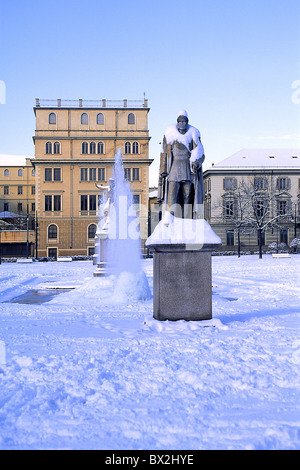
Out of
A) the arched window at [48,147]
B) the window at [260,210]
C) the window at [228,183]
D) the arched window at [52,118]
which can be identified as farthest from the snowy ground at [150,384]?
the window at [228,183]

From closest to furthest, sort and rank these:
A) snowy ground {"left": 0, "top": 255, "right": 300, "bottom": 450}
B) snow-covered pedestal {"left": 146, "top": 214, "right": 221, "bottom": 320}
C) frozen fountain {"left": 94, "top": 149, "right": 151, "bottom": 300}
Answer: snowy ground {"left": 0, "top": 255, "right": 300, "bottom": 450} → snow-covered pedestal {"left": 146, "top": 214, "right": 221, "bottom": 320} → frozen fountain {"left": 94, "top": 149, "right": 151, "bottom": 300}

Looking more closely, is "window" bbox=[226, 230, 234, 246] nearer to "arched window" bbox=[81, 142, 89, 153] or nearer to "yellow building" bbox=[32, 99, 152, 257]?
"yellow building" bbox=[32, 99, 152, 257]

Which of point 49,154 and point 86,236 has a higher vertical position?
point 49,154

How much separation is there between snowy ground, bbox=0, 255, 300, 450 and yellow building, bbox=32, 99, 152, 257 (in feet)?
153

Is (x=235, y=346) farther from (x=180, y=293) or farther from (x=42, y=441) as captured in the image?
(x=42, y=441)

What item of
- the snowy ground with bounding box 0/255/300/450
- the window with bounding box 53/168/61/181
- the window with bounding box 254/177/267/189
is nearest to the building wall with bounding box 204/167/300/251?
the window with bounding box 254/177/267/189

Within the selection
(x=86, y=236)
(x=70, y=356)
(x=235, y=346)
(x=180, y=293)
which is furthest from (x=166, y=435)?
(x=86, y=236)

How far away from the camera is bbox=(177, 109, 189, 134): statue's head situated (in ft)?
23.1

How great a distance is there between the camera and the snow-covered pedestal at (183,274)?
21.6 ft

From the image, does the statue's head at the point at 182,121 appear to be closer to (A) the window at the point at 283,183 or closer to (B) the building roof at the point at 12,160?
(A) the window at the point at 283,183

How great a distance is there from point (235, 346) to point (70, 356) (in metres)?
2.10

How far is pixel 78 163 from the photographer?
177ft

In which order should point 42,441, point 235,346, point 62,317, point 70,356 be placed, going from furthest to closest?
point 62,317 → point 235,346 → point 70,356 → point 42,441

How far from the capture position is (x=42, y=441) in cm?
291
